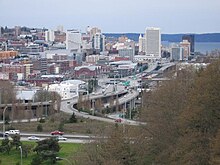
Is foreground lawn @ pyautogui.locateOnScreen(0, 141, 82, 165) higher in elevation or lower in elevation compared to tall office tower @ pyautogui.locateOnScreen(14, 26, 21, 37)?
lower

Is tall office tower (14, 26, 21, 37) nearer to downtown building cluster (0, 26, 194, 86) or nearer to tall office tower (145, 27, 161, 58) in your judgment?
downtown building cluster (0, 26, 194, 86)

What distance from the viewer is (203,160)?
5.48m

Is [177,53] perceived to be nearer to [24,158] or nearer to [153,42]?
[153,42]

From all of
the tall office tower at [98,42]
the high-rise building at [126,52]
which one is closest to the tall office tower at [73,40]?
the tall office tower at [98,42]

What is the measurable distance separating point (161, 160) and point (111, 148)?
665mm

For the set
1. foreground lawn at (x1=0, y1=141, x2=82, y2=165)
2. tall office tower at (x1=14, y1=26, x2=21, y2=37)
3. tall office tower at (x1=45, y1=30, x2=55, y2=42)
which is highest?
tall office tower at (x1=14, y1=26, x2=21, y2=37)

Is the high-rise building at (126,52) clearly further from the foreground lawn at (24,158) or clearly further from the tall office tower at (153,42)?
the foreground lawn at (24,158)

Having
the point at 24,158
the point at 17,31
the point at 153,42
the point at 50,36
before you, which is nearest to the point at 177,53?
the point at 153,42

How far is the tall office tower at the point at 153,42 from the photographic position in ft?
173

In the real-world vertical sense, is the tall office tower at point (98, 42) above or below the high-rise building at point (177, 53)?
above

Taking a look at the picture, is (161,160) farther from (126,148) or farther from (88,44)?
(88,44)

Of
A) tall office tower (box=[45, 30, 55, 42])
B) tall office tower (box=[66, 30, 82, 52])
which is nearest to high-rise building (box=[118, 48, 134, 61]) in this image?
tall office tower (box=[66, 30, 82, 52])

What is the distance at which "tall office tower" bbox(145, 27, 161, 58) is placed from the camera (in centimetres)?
5284

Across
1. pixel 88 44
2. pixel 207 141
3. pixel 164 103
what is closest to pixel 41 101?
pixel 164 103
